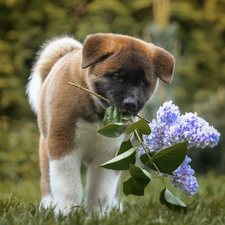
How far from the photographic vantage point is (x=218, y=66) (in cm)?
1028

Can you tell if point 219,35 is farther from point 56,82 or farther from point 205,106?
point 56,82

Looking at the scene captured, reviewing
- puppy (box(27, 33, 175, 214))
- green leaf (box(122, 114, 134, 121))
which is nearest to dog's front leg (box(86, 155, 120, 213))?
puppy (box(27, 33, 175, 214))

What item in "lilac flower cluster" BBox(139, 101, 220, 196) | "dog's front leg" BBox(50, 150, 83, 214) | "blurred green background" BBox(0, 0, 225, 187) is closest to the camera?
"lilac flower cluster" BBox(139, 101, 220, 196)

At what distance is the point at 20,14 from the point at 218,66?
19.0ft

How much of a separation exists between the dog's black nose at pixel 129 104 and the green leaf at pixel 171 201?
2.08 ft

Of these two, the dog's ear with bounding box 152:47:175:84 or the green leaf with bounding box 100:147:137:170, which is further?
the dog's ear with bounding box 152:47:175:84

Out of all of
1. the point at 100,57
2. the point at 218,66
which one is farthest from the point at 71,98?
the point at 218,66

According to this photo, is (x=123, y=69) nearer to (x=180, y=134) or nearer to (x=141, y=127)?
(x=141, y=127)

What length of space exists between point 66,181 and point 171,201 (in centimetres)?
87

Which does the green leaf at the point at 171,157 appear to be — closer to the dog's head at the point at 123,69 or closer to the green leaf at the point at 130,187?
the green leaf at the point at 130,187

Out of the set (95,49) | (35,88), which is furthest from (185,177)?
(35,88)

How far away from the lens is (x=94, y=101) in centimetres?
283

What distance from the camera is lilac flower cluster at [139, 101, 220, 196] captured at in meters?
2.36

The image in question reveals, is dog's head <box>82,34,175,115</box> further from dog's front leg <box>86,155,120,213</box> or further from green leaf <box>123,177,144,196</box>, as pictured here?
dog's front leg <box>86,155,120,213</box>
